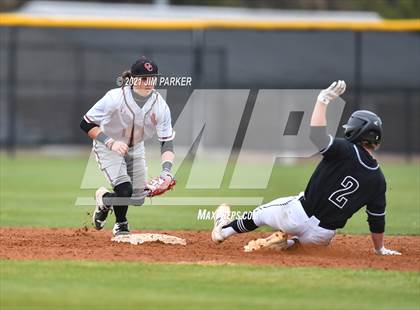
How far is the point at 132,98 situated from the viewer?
33.6ft

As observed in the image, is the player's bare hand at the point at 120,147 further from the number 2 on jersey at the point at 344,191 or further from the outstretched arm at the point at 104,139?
the number 2 on jersey at the point at 344,191

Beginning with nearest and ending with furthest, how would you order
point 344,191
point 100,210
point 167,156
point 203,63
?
point 344,191, point 167,156, point 100,210, point 203,63

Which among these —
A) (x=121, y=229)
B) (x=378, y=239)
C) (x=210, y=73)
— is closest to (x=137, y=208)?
(x=121, y=229)

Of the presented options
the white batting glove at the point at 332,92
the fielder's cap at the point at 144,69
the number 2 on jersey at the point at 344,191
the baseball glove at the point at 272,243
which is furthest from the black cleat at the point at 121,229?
the white batting glove at the point at 332,92

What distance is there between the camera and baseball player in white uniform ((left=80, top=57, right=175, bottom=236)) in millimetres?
10039

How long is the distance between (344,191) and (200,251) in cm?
159

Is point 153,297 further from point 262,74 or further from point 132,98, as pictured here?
point 262,74

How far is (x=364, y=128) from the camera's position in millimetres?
8961

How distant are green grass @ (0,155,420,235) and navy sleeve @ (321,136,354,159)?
351 centimetres

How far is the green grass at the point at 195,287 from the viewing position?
6.78 m

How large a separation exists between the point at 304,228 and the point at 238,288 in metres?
2.04

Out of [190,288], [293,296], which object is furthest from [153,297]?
[293,296]

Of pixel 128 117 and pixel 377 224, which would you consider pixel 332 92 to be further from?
pixel 128 117

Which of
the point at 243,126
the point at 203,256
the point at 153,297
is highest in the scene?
the point at 153,297
